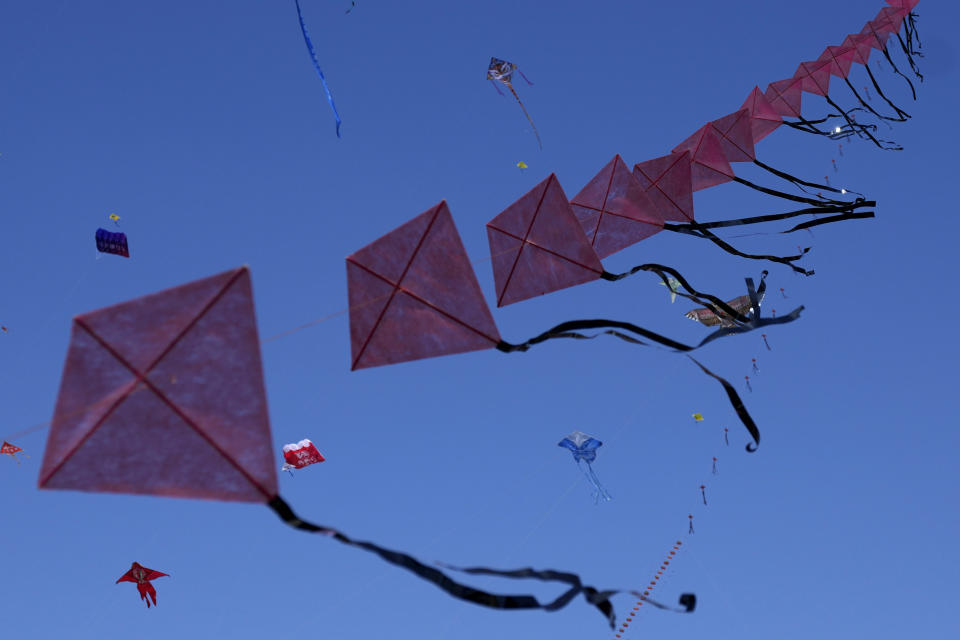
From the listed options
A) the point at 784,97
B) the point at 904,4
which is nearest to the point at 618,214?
the point at 784,97

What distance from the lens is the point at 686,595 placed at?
9242mm

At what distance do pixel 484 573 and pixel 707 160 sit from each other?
1823 centimetres

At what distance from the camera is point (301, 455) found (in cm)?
2803

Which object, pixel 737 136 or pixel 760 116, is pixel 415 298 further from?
pixel 760 116

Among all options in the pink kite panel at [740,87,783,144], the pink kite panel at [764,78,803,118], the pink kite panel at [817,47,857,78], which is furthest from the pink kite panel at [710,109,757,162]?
the pink kite panel at [817,47,857,78]

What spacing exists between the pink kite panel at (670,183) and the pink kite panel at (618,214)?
1.08m

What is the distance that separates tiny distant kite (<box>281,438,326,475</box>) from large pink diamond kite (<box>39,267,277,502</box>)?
60.7 feet

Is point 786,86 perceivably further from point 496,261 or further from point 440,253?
point 440,253

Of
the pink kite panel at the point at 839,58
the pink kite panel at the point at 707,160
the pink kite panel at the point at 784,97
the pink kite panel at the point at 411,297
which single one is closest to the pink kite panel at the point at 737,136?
the pink kite panel at the point at 707,160

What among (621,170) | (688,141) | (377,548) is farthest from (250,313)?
(688,141)

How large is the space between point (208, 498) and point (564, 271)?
9.96 meters

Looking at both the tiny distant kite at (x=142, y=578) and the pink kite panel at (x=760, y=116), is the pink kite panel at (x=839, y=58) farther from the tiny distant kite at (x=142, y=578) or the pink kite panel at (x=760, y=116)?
the tiny distant kite at (x=142, y=578)

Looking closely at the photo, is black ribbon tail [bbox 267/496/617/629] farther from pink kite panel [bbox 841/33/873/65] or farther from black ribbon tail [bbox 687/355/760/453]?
pink kite panel [bbox 841/33/873/65]

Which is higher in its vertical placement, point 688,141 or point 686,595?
point 688,141
